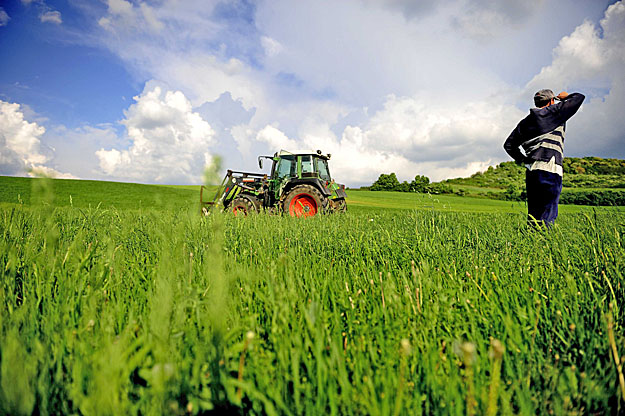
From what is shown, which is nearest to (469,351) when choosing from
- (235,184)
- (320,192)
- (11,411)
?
(11,411)

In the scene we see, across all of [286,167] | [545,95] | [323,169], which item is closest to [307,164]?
[286,167]

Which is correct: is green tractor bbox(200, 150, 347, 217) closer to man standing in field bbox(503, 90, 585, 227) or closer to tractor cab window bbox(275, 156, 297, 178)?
tractor cab window bbox(275, 156, 297, 178)

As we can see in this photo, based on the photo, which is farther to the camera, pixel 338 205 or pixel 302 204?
pixel 338 205

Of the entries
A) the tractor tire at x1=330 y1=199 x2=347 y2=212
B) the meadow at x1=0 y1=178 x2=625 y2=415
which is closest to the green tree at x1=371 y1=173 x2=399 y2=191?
the tractor tire at x1=330 y1=199 x2=347 y2=212

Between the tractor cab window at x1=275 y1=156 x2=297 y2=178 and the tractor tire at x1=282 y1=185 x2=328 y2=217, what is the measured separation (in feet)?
2.57

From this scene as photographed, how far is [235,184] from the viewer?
981 cm

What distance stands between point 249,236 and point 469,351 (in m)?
2.92

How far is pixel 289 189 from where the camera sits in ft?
30.6

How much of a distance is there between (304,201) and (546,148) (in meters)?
6.04

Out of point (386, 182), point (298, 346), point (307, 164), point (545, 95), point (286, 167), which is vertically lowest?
point (298, 346)

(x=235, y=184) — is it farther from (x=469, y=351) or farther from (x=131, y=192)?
(x=131, y=192)

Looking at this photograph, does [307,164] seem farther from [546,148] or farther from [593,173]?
[593,173]

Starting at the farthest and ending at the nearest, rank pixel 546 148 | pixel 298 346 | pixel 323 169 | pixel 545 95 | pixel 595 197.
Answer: pixel 595 197
pixel 323 169
pixel 545 95
pixel 546 148
pixel 298 346

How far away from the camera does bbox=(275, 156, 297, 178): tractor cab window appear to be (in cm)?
964
